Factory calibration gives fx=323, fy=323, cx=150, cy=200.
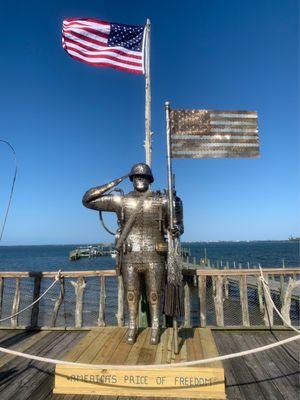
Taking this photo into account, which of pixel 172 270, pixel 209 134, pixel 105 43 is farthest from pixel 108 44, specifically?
pixel 172 270

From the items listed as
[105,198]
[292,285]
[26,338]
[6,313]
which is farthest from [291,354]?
[6,313]

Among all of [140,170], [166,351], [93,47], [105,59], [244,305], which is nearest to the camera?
[166,351]

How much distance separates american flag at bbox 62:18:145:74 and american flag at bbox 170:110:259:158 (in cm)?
224

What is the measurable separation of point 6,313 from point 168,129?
723 inches

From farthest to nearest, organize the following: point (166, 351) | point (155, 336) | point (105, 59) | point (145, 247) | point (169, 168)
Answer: point (105, 59) → point (145, 247) → point (169, 168) → point (155, 336) → point (166, 351)

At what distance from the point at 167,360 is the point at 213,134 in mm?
3382

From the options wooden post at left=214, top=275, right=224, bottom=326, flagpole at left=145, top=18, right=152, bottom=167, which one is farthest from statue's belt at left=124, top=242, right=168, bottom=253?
flagpole at left=145, top=18, right=152, bottom=167

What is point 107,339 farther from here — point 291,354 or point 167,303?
point 291,354

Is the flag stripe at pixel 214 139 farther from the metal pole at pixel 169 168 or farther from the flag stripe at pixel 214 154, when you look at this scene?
the metal pole at pixel 169 168

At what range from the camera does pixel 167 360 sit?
370 cm

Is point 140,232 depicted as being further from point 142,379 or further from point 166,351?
point 142,379

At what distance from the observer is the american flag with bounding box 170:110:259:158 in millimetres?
4992

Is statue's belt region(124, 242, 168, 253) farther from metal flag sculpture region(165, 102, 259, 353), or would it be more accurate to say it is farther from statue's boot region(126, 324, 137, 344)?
statue's boot region(126, 324, 137, 344)

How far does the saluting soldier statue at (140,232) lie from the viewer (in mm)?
4461
